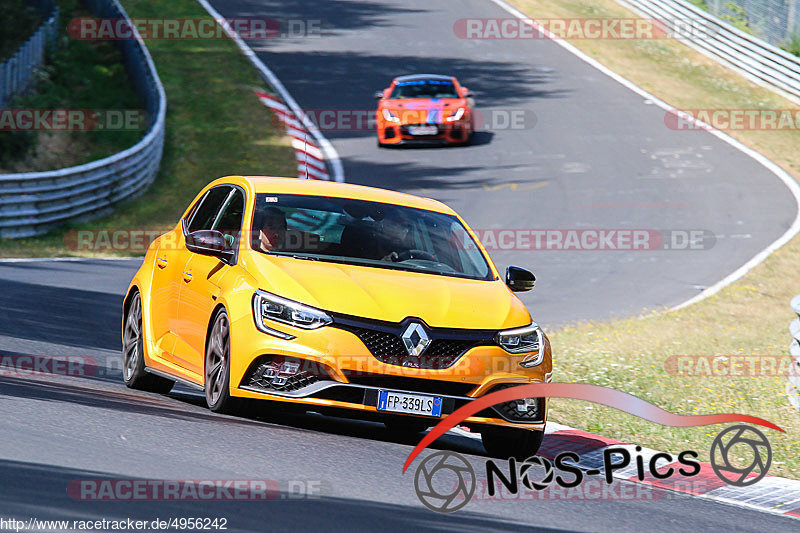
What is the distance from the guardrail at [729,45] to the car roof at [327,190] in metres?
29.4

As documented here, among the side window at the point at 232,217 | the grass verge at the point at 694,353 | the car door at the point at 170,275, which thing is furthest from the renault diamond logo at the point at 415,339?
the grass verge at the point at 694,353

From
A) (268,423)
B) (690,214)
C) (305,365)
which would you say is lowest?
(690,214)

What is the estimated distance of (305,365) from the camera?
8.05m

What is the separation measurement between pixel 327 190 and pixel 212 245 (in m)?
1.21

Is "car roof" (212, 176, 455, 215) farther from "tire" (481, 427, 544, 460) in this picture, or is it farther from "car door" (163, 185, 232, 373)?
"tire" (481, 427, 544, 460)

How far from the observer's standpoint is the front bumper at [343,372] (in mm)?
7988

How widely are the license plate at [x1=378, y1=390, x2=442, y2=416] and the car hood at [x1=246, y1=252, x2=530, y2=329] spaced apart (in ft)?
1.52

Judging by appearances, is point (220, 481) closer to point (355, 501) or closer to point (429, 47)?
point (355, 501)

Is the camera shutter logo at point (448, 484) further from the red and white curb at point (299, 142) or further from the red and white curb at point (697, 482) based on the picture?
the red and white curb at point (299, 142)

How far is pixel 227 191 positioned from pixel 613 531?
4550 mm

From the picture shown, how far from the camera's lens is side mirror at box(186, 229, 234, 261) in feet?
29.2

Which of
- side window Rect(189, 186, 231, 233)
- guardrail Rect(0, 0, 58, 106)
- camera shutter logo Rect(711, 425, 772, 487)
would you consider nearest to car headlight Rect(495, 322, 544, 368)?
camera shutter logo Rect(711, 425, 772, 487)

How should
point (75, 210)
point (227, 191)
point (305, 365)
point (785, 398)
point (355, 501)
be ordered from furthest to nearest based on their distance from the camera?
point (75, 210) < point (785, 398) < point (227, 191) < point (305, 365) < point (355, 501)

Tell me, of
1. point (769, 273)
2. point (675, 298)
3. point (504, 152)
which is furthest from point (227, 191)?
point (504, 152)
